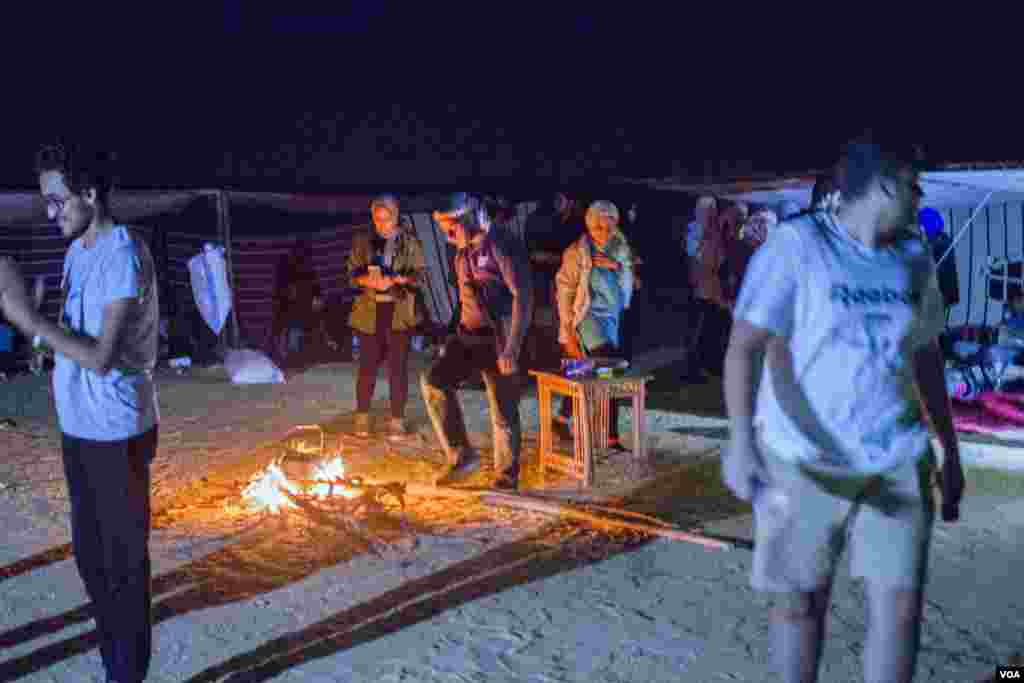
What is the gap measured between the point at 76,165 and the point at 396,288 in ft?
17.2

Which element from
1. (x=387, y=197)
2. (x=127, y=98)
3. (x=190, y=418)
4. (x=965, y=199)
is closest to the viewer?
(x=387, y=197)

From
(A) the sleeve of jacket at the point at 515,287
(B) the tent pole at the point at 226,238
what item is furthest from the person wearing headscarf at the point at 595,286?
(B) the tent pole at the point at 226,238

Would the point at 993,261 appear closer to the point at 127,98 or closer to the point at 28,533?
the point at 28,533

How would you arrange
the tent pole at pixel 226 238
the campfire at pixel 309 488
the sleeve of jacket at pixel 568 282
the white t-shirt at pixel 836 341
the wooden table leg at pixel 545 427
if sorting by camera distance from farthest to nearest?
the tent pole at pixel 226 238, the sleeve of jacket at pixel 568 282, the wooden table leg at pixel 545 427, the campfire at pixel 309 488, the white t-shirt at pixel 836 341

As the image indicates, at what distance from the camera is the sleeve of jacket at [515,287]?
700 centimetres

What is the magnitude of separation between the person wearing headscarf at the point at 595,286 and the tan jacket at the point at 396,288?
1400mm

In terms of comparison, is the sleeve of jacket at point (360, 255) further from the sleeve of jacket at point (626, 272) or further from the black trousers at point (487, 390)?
the sleeve of jacket at point (626, 272)

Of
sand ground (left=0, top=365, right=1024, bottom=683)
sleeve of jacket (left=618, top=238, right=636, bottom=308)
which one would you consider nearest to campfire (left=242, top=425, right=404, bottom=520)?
sand ground (left=0, top=365, right=1024, bottom=683)

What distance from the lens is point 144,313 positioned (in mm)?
3807

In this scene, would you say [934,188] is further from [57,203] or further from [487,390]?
[57,203]

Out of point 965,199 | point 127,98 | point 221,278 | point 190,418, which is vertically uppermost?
point 127,98

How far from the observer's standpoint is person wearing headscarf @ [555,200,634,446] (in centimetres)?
803

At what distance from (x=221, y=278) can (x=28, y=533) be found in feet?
25.6

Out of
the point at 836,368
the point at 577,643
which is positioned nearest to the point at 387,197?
the point at 577,643
